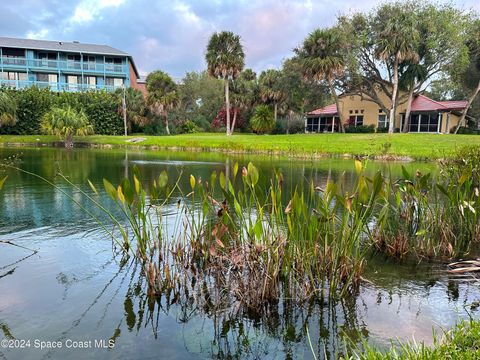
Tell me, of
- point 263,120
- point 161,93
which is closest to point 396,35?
point 263,120

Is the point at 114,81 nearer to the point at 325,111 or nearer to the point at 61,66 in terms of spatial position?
the point at 61,66

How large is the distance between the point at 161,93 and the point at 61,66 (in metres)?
16.1

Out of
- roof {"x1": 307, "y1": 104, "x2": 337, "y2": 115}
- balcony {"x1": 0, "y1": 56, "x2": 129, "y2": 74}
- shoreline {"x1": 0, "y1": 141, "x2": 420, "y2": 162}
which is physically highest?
balcony {"x1": 0, "y1": 56, "x2": 129, "y2": 74}

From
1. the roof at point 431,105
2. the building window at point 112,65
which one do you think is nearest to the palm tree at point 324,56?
the roof at point 431,105

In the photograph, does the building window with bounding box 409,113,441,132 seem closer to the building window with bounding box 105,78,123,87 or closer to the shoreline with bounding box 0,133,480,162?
the shoreline with bounding box 0,133,480,162

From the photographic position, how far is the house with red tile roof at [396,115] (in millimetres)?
45688

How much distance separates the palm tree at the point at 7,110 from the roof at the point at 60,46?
46.2 ft

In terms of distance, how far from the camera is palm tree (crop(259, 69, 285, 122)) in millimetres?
49531

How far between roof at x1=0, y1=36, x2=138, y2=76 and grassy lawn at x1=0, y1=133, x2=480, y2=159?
16.2 metres

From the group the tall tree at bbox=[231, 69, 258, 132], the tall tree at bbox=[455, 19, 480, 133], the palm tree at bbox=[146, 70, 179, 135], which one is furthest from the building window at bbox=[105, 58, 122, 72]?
the tall tree at bbox=[455, 19, 480, 133]

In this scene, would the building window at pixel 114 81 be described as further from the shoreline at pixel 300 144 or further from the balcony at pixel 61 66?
the shoreline at pixel 300 144

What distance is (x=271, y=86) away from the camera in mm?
50625

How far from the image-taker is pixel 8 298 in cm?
577

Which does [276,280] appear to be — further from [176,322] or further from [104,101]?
[104,101]
